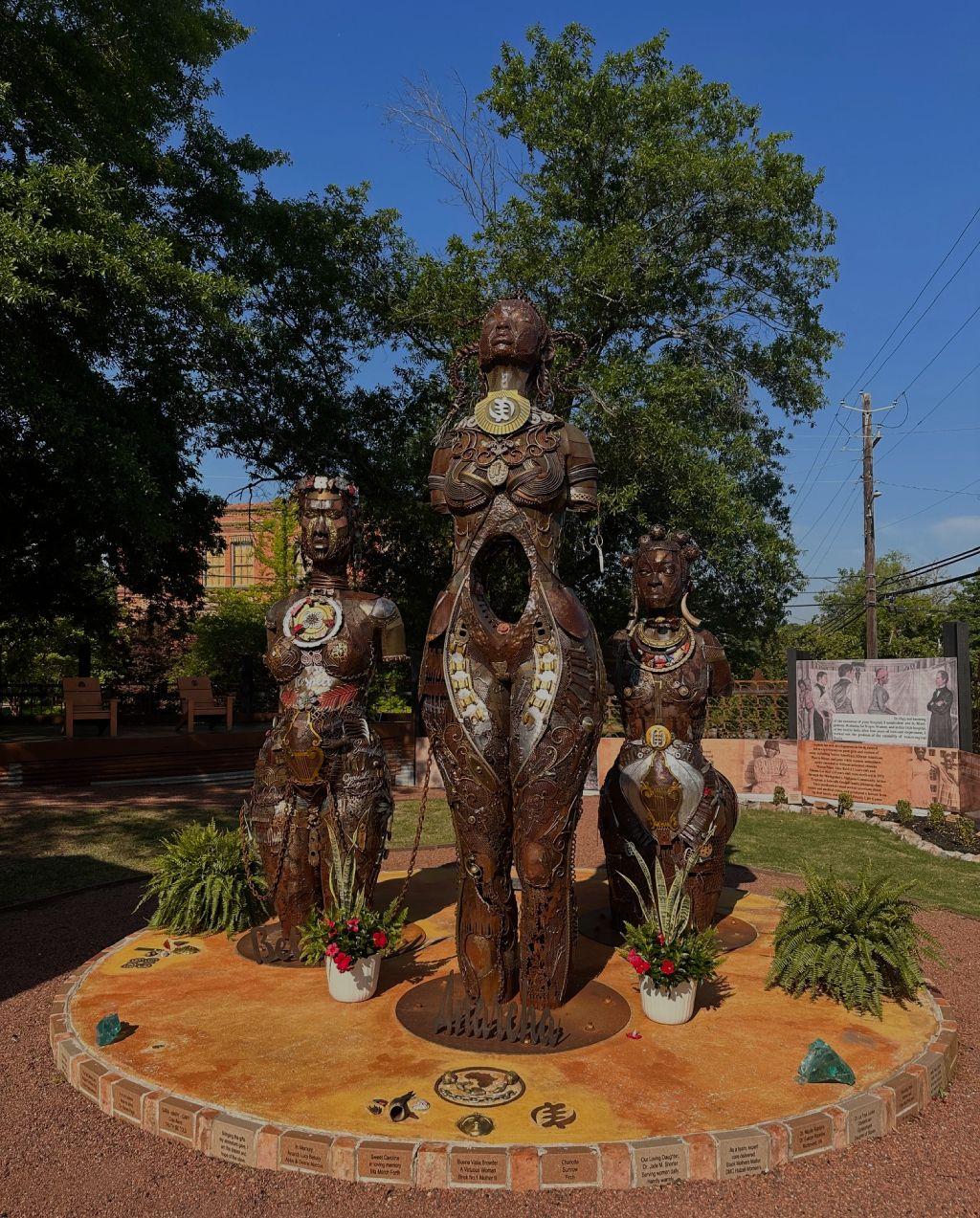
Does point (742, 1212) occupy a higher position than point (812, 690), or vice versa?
point (812, 690)

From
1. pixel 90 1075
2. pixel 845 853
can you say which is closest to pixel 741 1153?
pixel 90 1075

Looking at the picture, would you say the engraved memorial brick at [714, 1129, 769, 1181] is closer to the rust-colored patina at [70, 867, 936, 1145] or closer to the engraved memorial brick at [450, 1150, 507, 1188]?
the rust-colored patina at [70, 867, 936, 1145]

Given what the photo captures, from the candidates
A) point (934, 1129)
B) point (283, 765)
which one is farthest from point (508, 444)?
point (934, 1129)

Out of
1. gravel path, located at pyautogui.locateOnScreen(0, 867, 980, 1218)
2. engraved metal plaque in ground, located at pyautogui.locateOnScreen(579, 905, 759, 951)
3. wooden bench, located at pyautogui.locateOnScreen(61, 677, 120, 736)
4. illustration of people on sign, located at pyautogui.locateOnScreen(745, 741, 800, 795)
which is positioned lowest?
gravel path, located at pyautogui.locateOnScreen(0, 867, 980, 1218)

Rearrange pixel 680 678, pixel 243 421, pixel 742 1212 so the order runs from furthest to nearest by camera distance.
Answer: pixel 243 421, pixel 680 678, pixel 742 1212

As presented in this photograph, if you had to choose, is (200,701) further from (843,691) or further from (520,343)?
(520,343)

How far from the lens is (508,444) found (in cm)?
526

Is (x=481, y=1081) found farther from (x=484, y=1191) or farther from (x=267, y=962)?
(x=267, y=962)

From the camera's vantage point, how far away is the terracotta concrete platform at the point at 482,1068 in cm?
377

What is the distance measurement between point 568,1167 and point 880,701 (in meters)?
11.9

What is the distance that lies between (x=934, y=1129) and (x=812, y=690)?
11264mm

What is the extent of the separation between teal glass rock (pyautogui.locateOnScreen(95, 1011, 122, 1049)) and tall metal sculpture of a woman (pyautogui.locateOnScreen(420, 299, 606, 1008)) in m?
1.91

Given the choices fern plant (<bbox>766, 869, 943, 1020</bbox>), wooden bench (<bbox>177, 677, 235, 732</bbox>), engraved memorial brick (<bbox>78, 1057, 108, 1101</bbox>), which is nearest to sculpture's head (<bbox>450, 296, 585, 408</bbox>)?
fern plant (<bbox>766, 869, 943, 1020</bbox>)

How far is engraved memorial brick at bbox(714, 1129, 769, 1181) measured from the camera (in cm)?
379
